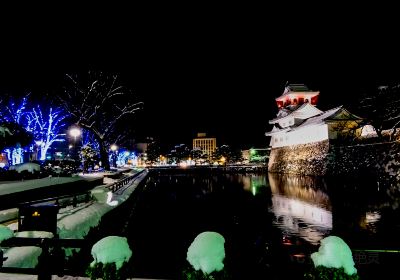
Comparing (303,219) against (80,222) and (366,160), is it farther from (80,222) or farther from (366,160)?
(366,160)

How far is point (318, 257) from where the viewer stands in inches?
158

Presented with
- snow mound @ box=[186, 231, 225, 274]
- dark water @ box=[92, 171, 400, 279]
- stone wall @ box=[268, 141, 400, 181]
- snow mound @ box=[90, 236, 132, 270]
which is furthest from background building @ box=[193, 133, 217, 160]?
snow mound @ box=[186, 231, 225, 274]

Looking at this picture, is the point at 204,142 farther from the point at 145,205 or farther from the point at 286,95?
the point at 145,205

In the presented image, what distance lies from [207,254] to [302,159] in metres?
55.4

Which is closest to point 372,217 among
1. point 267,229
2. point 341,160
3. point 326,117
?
point 267,229

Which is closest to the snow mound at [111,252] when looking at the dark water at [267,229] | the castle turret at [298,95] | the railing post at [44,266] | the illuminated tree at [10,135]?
the railing post at [44,266]

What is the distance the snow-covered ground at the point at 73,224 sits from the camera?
7.39 m

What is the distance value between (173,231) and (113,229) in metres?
3.02

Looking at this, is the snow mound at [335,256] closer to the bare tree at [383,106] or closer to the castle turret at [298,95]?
the bare tree at [383,106]

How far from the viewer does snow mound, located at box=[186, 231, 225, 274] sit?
159 inches

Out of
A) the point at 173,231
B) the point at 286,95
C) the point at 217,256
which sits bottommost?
the point at 173,231

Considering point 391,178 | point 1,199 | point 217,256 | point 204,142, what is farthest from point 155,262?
point 204,142

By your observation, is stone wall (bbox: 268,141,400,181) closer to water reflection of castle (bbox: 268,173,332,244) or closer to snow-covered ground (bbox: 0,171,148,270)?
water reflection of castle (bbox: 268,173,332,244)

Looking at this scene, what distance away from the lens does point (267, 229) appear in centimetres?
1778
